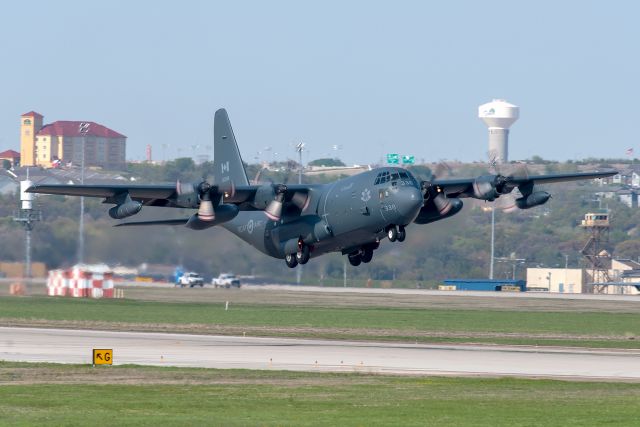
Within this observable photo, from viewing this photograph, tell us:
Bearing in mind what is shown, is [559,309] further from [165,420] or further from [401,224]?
[165,420]

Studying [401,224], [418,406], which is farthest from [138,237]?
[418,406]

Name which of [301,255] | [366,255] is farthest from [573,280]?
[301,255]

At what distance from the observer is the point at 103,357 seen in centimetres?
3834

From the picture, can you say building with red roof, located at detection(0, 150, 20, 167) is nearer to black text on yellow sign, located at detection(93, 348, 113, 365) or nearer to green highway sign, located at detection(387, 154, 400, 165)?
green highway sign, located at detection(387, 154, 400, 165)

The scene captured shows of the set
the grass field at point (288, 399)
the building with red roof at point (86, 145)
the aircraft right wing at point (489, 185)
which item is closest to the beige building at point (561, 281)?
the building with red roof at point (86, 145)

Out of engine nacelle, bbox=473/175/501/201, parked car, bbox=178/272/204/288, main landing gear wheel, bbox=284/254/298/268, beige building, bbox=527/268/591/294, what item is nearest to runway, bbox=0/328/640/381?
main landing gear wheel, bbox=284/254/298/268

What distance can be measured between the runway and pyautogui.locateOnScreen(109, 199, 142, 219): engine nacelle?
5.45 m

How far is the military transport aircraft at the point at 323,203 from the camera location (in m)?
47.2

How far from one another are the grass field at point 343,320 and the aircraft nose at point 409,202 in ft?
33.7

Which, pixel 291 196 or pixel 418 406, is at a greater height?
pixel 291 196

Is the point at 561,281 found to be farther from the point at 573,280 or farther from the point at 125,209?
the point at 125,209

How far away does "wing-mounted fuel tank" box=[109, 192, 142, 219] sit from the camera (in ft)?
159

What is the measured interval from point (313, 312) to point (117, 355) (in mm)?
35999

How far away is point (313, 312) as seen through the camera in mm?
78438
